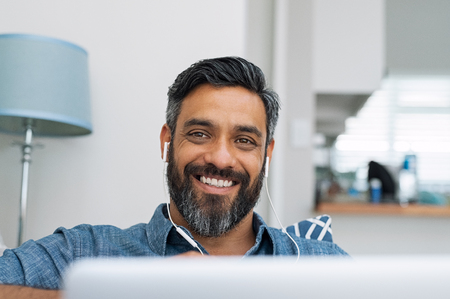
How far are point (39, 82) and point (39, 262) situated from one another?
2.12 ft

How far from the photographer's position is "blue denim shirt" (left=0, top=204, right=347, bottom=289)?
3.21 ft

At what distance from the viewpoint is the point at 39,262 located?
1.00 m

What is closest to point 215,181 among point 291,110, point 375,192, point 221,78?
point 221,78

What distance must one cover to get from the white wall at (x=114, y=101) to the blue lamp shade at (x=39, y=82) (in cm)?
26

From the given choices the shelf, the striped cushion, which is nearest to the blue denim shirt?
the striped cushion

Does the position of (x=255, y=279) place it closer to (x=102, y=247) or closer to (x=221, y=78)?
(x=102, y=247)

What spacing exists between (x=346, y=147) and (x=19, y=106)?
3.12 m

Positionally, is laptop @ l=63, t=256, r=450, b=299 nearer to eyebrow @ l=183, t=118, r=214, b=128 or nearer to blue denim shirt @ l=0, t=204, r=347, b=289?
blue denim shirt @ l=0, t=204, r=347, b=289

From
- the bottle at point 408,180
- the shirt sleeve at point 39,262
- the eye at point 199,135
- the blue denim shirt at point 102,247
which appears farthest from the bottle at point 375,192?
the shirt sleeve at point 39,262

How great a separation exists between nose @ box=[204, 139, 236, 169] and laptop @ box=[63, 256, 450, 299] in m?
0.88

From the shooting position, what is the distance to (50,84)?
1.44m

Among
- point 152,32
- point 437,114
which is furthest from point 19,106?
point 437,114

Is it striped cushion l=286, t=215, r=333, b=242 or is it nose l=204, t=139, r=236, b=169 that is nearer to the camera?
nose l=204, t=139, r=236, b=169

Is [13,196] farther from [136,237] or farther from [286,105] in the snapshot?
[286,105]
